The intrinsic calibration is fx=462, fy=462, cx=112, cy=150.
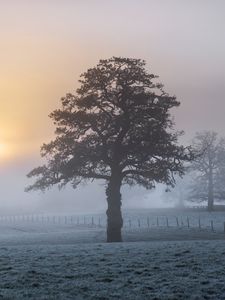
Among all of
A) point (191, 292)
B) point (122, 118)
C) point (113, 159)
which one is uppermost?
point (122, 118)

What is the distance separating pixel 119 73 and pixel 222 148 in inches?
2155

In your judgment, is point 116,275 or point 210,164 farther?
point 210,164

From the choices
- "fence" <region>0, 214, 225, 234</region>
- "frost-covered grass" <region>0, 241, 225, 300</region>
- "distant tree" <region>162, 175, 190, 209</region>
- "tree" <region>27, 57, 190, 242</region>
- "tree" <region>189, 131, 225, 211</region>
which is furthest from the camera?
"distant tree" <region>162, 175, 190, 209</region>

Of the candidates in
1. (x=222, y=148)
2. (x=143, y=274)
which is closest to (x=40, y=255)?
(x=143, y=274)

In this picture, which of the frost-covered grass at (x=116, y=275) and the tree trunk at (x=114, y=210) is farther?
the tree trunk at (x=114, y=210)

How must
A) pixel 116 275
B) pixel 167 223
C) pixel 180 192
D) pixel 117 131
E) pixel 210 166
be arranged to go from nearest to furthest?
pixel 116 275, pixel 117 131, pixel 167 223, pixel 210 166, pixel 180 192

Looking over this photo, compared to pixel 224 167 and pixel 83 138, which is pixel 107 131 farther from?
pixel 224 167

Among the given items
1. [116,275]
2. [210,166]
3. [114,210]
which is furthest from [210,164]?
[116,275]

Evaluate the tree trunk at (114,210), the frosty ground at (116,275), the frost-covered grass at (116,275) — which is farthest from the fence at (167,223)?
the frost-covered grass at (116,275)

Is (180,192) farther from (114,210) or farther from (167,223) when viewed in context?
(114,210)

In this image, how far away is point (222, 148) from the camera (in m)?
88.0

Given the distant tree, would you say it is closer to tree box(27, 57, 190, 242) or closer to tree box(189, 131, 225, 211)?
tree box(189, 131, 225, 211)

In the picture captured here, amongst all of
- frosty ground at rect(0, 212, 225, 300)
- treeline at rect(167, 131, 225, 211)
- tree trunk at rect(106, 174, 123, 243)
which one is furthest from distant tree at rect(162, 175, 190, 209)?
frosty ground at rect(0, 212, 225, 300)

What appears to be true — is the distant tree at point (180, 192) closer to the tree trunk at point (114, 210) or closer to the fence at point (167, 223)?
the fence at point (167, 223)
